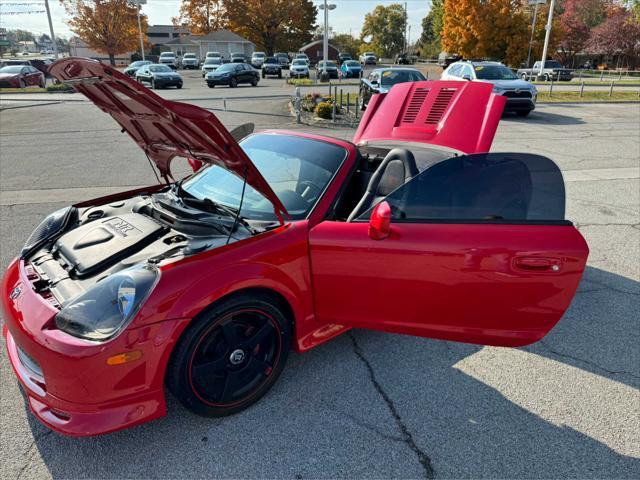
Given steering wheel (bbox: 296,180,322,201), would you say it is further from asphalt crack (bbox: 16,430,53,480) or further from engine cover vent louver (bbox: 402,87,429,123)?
asphalt crack (bbox: 16,430,53,480)

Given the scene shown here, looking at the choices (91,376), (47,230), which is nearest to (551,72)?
(47,230)

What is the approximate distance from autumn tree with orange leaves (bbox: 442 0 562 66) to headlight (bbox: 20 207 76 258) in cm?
3864

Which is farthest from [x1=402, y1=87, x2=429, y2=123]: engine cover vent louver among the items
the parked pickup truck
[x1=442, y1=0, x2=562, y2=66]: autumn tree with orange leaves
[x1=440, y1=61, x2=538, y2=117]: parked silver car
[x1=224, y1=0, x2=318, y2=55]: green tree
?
[x1=224, y1=0, x2=318, y2=55]: green tree

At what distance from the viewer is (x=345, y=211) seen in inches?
124

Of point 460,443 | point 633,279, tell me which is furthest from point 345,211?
point 633,279

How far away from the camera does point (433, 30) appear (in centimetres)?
7531

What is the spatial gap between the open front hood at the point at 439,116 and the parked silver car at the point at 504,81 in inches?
435

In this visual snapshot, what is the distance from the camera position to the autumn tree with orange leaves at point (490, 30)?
3469cm

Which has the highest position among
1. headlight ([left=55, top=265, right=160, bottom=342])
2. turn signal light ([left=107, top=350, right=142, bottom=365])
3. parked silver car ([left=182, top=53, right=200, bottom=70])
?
parked silver car ([left=182, top=53, right=200, bottom=70])

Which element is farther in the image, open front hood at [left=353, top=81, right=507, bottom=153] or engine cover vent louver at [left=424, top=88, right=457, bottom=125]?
engine cover vent louver at [left=424, top=88, right=457, bottom=125]

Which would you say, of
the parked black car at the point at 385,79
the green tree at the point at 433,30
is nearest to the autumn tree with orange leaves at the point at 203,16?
the green tree at the point at 433,30

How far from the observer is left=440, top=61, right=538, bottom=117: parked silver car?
15.0 metres

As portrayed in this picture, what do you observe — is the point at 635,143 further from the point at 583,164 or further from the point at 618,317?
the point at 618,317

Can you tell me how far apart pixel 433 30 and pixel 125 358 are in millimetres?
84519
